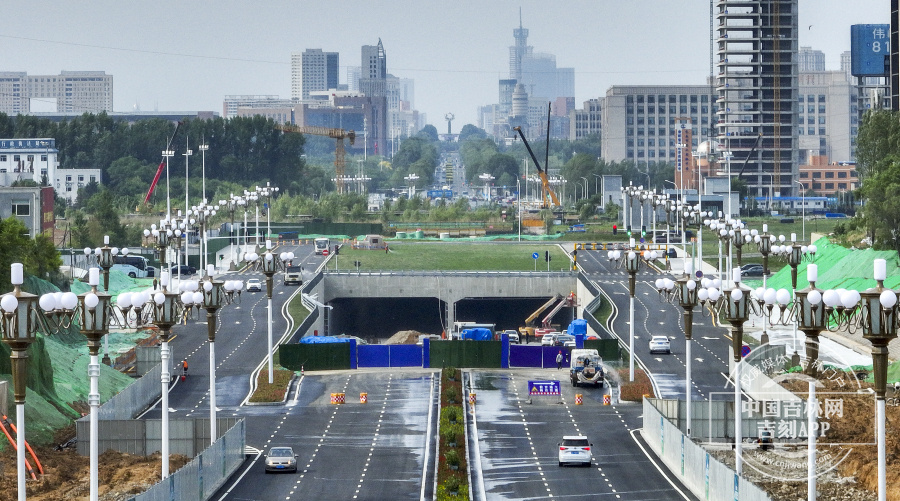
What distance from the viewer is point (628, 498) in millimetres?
51438

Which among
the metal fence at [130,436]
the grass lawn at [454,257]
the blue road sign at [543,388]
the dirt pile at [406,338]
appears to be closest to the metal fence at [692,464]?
the blue road sign at [543,388]

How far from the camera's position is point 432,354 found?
295 ft

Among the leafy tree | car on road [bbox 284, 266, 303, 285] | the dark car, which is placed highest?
the leafy tree

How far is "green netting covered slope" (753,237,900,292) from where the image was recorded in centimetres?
10212

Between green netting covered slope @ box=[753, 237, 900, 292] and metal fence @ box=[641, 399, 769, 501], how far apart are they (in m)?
38.4

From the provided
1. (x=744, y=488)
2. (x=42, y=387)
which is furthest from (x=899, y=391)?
(x=42, y=387)

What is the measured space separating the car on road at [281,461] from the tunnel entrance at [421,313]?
77.7m

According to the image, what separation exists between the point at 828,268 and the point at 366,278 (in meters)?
41.8

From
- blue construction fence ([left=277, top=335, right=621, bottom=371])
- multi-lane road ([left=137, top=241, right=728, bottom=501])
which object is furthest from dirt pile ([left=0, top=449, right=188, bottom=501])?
blue construction fence ([left=277, top=335, right=621, bottom=371])

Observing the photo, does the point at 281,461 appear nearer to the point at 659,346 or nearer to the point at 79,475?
the point at 79,475

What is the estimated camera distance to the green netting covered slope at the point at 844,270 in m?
102

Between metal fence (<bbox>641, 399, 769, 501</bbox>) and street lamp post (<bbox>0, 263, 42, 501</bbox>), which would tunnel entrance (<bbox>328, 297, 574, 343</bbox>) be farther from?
street lamp post (<bbox>0, 263, 42, 501</bbox>)

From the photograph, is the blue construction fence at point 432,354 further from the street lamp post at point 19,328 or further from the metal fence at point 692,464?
the street lamp post at point 19,328

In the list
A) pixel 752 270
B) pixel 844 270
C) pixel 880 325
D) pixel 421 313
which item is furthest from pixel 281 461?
pixel 752 270
